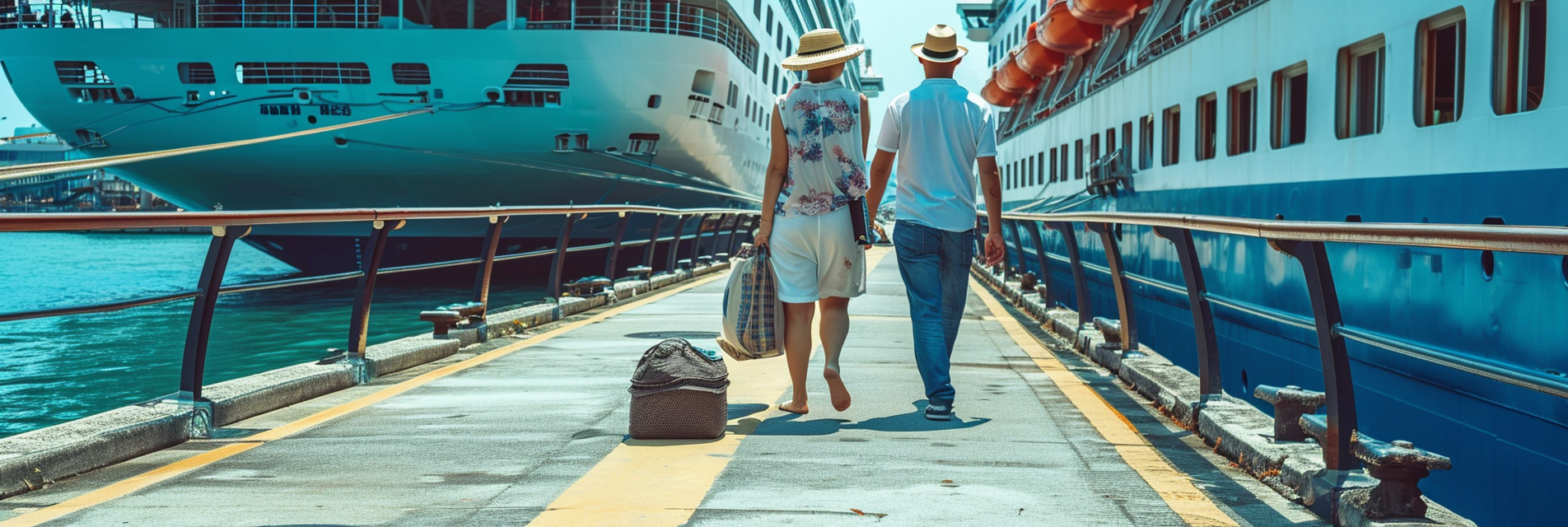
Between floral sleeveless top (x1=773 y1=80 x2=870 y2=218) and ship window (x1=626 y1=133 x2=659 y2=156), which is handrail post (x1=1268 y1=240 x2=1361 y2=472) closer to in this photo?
floral sleeveless top (x1=773 y1=80 x2=870 y2=218)

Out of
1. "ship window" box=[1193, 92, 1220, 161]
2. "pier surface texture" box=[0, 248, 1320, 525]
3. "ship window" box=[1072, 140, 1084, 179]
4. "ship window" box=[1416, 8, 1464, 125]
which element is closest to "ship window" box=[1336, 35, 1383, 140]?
"ship window" box=[1416, 8, 1464, 125]

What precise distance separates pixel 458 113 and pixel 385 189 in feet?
8.82

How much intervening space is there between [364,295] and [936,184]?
3.07 meters

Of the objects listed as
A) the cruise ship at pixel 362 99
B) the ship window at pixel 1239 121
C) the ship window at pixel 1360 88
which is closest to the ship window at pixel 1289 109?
the ship window at pixel 1239 121

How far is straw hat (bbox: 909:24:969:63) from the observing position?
5914 mm

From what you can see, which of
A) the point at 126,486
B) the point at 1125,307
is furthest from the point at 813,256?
the point at 126,486

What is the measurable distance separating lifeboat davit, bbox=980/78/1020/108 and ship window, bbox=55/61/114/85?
20931 mm

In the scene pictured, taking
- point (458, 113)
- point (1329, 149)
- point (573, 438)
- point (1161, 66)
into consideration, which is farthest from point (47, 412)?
point (458, 113)

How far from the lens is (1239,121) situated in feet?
48.3

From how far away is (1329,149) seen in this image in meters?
11.3

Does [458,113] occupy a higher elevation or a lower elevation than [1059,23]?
lower

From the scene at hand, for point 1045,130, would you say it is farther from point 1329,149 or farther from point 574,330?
point 574,330

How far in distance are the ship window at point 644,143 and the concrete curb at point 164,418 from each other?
18.3 m

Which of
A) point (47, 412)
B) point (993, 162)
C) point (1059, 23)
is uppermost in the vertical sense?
point (1059, 23)
